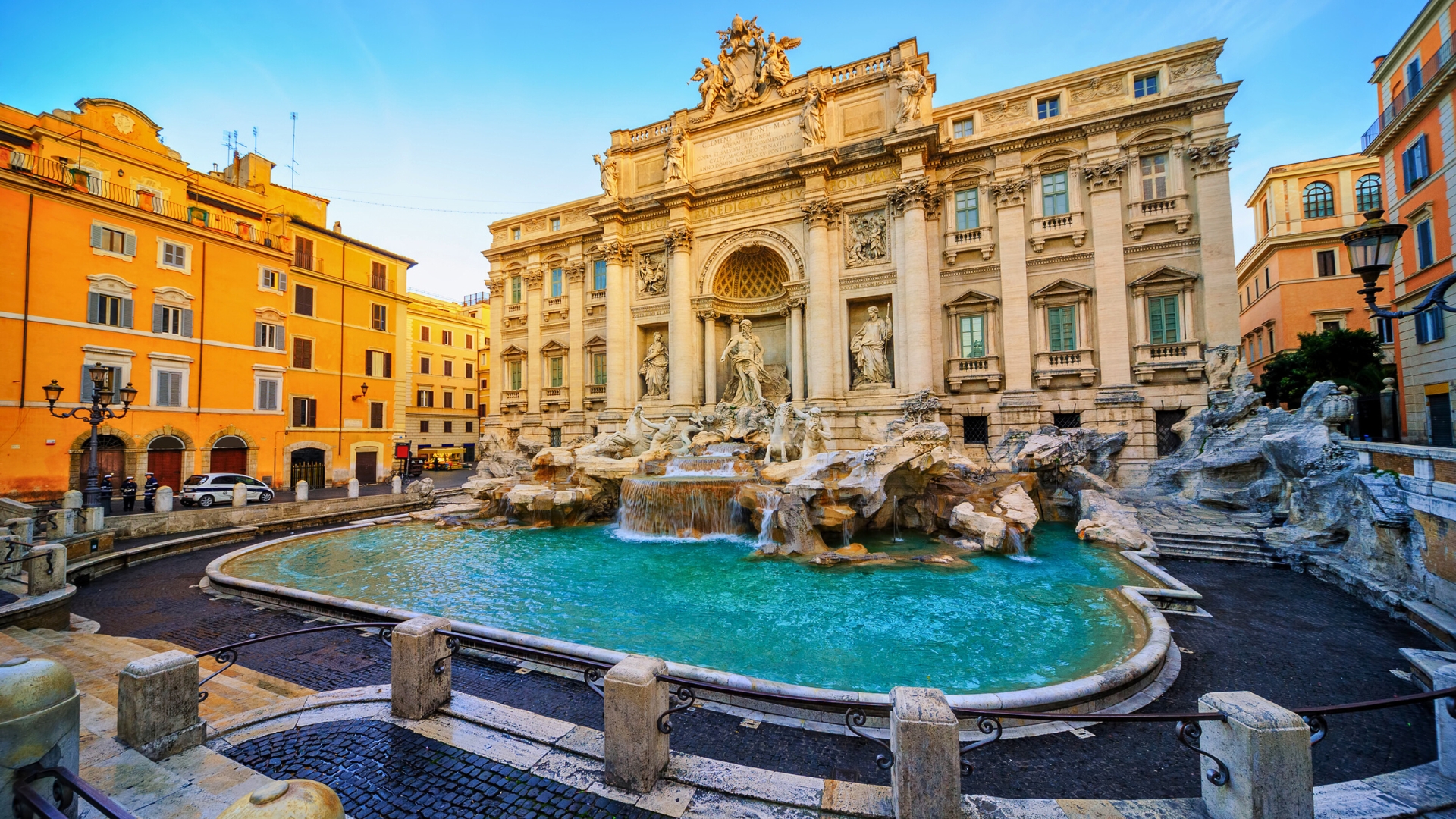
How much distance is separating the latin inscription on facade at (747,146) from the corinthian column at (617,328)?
483 centimetres

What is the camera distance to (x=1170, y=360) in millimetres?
16172

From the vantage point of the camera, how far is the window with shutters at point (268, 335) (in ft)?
70.4

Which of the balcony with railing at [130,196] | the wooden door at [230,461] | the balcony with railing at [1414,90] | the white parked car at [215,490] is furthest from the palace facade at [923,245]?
the wooden door at [230,461]

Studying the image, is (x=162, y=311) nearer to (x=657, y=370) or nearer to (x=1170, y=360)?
(x=657, y=370)

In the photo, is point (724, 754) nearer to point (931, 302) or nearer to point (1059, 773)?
point (1059, 773)

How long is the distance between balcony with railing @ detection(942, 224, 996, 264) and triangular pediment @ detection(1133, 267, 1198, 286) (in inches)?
173

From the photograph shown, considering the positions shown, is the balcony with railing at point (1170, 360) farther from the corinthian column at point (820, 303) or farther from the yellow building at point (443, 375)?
the yellow building at point (443, 375)

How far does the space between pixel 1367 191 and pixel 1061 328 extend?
20.7 m

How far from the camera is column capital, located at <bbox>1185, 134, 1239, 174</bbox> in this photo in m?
15.8

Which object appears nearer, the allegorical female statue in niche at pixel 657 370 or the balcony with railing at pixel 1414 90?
the balcony with railing at pixel 1414 90

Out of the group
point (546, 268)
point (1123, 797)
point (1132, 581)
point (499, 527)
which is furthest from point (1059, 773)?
point (546, 268)

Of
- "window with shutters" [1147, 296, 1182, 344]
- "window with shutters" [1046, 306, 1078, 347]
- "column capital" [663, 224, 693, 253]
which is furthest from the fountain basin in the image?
"column capital" [663, 224, 693, 253]

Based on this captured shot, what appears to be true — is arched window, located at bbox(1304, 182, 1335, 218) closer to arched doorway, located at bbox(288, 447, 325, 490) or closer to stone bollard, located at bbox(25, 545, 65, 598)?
stone bollard, located at bbox(25, 545, 65, 598)

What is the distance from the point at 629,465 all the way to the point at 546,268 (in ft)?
51.0
